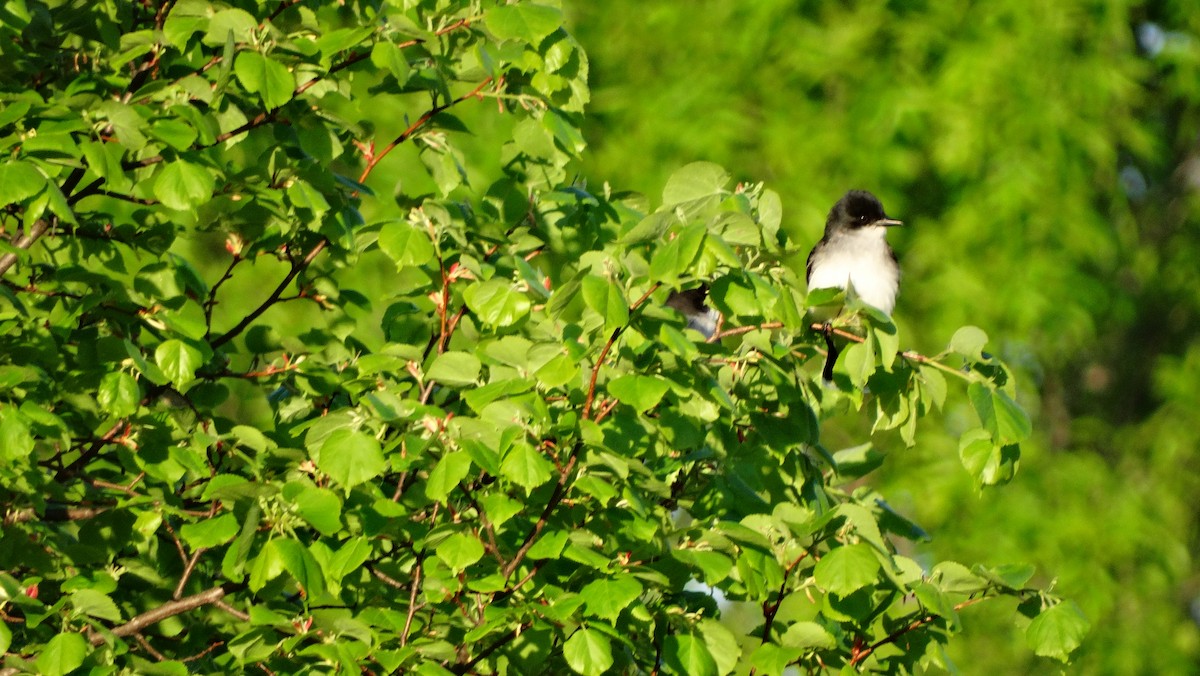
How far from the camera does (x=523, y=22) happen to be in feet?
13.8

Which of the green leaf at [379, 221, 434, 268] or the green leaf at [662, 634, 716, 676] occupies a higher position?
the green leaf at [379, 221, 434, 268]

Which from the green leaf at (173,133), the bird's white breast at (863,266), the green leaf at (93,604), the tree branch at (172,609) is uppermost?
the green leaf at (173,133)

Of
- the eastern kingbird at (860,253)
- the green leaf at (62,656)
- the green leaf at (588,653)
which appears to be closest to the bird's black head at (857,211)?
the eastern kingbird at (860,253)

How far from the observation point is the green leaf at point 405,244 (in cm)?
417

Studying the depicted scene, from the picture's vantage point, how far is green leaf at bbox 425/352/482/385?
13.0ft

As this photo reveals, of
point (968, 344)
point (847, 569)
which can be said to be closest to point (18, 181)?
point (847, 569)

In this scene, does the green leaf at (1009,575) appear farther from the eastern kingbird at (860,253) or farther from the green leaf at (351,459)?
the eastern kingbird at (860,253)

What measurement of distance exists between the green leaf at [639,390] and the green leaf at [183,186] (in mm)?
1229

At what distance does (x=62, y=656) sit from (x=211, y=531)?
47cm

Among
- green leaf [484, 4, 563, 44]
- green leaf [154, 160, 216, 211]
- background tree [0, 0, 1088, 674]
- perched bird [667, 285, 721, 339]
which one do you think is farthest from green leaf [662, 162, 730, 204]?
perched bird [667, 285, 721, 339]

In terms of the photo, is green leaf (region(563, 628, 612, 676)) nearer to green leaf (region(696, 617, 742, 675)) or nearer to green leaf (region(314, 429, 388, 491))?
green leaf (region(696, 617, 742, 675))

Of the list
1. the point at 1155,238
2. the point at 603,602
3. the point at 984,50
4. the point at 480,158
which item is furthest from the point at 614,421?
the point at 1155,238

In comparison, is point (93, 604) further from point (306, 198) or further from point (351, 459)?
point (306, 198)

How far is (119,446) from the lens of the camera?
4672mm
